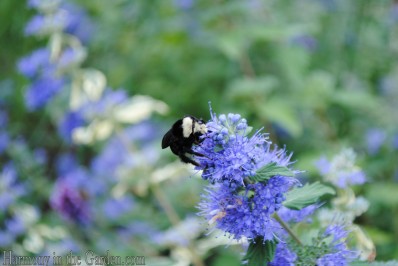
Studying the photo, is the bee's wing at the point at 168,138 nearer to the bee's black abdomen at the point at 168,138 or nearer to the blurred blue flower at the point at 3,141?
the bee's black abdomen at the point at 168,138

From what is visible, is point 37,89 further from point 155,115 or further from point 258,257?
point 258,257

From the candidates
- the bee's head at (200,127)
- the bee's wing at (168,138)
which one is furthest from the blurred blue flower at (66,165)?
the bee's head at (200,127)

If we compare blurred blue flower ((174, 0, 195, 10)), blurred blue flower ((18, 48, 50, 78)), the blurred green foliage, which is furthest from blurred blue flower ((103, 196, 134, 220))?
blurred blue flower ((174, 0, 195, 10))

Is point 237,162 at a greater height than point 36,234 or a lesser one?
lesser

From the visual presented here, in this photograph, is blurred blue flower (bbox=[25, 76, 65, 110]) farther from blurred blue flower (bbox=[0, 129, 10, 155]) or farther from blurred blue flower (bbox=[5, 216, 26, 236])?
blurred blue flower (bbox=[0, 129, 10, 155])

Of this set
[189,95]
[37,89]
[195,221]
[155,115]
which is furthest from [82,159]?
[195,221]

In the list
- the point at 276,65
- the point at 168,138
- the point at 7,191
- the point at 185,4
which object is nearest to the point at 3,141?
the point at 7,191
